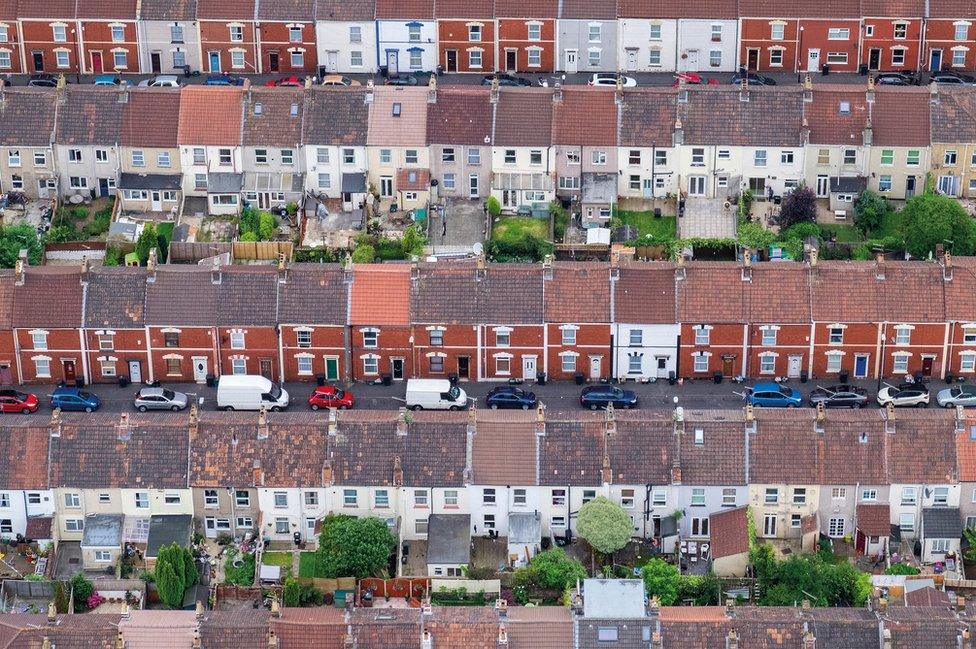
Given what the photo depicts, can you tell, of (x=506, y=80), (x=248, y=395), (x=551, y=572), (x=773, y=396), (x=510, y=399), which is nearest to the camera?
(x=551, y=572)

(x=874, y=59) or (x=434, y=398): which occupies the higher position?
(x=874, y=59)

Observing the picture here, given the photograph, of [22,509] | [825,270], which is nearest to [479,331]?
[825,270]

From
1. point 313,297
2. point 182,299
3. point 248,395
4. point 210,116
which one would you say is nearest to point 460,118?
point 210,116

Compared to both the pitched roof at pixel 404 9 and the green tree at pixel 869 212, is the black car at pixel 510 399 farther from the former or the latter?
the pitched roof at pixel 404 9

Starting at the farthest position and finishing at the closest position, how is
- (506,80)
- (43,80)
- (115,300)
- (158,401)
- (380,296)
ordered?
(43,80) → (506,80) → (115,300) → (380,296) → (158,401)

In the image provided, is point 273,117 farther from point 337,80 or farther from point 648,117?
point 648,117

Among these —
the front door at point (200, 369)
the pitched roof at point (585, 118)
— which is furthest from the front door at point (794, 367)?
the front door at point (200, 369)
